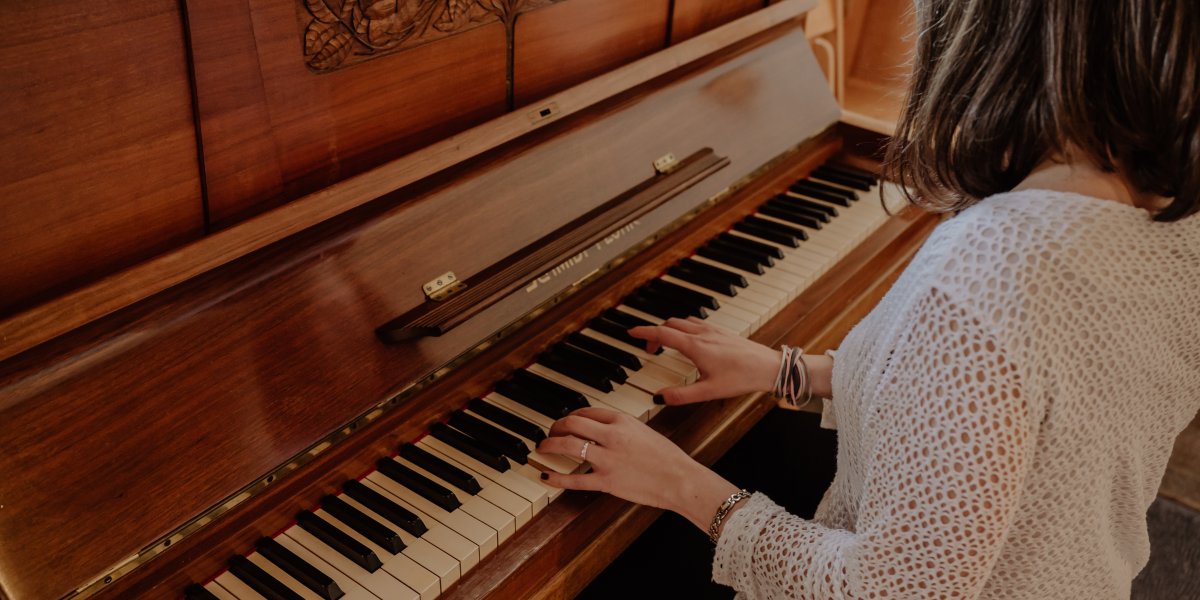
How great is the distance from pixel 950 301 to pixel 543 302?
868 millimetres

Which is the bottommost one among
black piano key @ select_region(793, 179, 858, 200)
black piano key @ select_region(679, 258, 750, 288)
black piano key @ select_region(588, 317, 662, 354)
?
black piano key @ select_region(588, 317, 662, 354)

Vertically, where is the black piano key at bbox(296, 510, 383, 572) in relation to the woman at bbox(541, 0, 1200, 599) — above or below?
below

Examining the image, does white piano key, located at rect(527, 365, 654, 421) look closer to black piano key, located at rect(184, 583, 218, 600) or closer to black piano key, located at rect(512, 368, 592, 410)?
black piano key, located at rect(512, 368, 592, 410)

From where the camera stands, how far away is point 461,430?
58.1 inches

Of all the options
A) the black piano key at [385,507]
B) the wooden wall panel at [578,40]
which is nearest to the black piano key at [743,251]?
the wooden wall panel at [578,40]

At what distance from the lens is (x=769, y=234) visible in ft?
6.81

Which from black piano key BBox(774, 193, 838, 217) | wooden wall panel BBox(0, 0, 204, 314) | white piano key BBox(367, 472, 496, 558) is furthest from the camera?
black piano key BBox(774, 193, 838, 217)

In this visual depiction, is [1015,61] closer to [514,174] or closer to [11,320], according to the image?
[514,174]

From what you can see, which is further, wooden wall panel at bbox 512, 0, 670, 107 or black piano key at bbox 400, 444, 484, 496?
wooden wall panel at bbox 512, 0, 670, 107

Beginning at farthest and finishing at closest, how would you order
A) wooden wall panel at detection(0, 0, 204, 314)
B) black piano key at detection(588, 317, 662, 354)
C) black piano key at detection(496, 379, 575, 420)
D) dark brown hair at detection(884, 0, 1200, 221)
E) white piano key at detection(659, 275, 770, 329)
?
white piano key at detection(659, 275, 770, 329) → black piano key at detection(588, 317, 662, 354) → black piano key at detection(496, 379, 575, 420) → wooden wall panel at detection(0, 0, 204, 314) → dark brown hair at detection(884, 0, 1200, 221)

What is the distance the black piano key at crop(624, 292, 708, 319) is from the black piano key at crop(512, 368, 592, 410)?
0.31m

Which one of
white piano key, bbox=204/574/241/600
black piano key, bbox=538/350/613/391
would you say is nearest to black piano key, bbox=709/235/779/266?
black piano key, bbox=538/350/613/391

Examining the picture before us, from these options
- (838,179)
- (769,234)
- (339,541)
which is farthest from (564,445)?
(838,179)

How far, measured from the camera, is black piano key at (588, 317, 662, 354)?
1.71m
